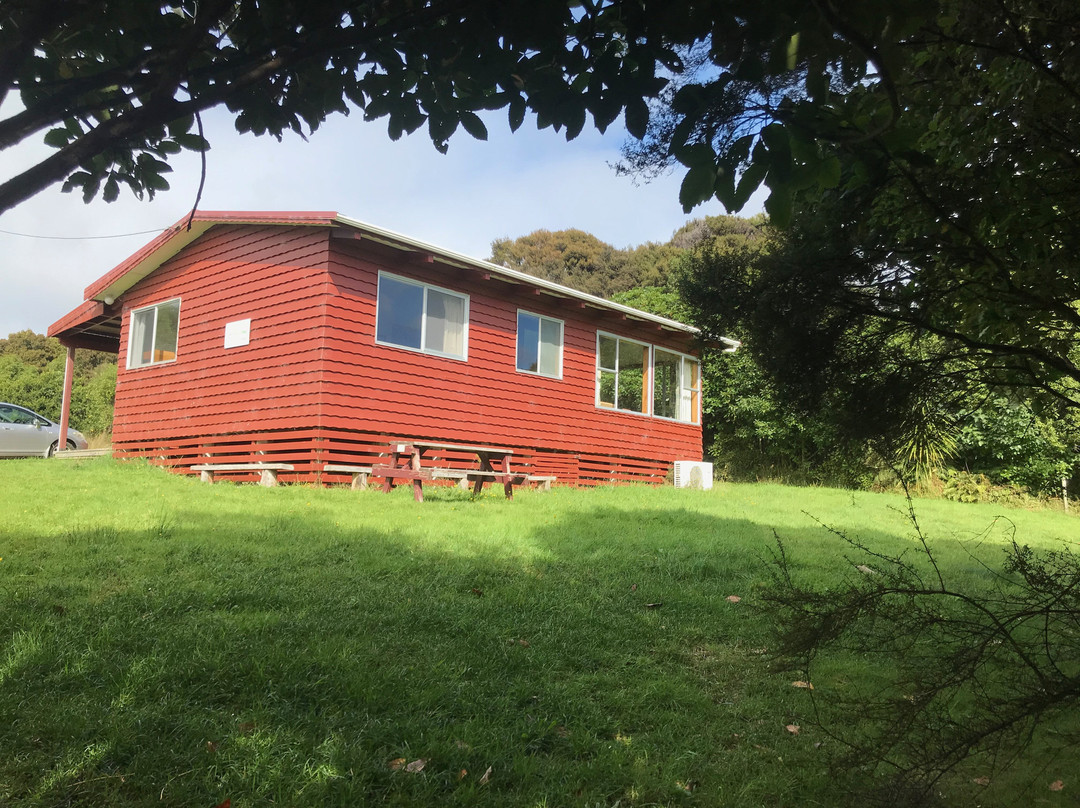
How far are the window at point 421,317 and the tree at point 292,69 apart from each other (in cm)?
874

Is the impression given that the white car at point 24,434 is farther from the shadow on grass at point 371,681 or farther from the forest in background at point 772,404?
the shadow on grass at point 371,681

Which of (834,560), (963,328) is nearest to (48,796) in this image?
(963,328)

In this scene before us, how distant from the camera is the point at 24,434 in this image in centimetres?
1596

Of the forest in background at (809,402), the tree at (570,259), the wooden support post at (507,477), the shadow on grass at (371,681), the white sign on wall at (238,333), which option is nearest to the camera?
the shadow on grass at (371,681)

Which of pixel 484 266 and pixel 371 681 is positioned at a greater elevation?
pixel 484 266

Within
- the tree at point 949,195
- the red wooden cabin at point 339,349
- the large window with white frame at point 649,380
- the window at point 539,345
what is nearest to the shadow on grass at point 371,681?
the tree at point 949,195

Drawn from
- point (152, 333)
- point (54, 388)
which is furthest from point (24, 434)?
point (54, 388)

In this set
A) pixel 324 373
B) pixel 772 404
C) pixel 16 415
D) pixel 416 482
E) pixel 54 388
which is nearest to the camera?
pixel 772 404

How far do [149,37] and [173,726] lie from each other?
2.43 meters

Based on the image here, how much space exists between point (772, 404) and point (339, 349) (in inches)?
298

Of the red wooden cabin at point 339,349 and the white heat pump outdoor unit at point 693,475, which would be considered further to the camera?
the white heat pump outdoor unit at point 693,475

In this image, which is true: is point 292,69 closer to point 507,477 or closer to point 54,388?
point 507,477

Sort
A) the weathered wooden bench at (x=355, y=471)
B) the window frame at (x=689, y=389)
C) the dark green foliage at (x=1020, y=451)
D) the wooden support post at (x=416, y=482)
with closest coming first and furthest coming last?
the wooden support post at (x=416, y=482)
the weathered wooden bench at (x=355, y=471)
the dark green foliage at (x=1020, y=451)
the window frame at (x=689, y=389)

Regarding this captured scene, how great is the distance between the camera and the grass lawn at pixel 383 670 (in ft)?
8.55
